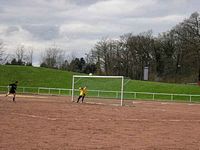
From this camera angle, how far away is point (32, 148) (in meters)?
12.2

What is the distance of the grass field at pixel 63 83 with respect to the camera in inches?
2156

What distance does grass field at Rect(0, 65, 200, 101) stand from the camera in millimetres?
54750

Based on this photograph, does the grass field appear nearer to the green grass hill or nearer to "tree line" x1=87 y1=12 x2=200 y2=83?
the green grass hill

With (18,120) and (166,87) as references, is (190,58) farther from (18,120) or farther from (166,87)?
(18,120)

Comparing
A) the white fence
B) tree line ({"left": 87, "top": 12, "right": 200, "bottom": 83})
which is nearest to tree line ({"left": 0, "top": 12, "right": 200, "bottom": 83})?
tree line ({"left": 87, "top": 12, "right": 200, "bottom": 83})

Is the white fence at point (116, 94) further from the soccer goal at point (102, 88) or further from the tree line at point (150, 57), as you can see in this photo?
the tree line at point (150, 57)

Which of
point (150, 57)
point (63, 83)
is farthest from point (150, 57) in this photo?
point (63, 83)

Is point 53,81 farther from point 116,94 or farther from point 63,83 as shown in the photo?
point 116,94

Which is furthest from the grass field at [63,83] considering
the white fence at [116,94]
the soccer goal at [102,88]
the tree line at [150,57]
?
the tree line at [150,57]

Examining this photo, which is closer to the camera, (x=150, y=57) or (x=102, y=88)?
(x=102, y=88)

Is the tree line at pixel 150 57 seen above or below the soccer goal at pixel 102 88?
above

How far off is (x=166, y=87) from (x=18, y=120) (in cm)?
4928

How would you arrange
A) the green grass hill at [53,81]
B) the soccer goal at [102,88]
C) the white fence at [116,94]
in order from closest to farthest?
the soccer goal at [102,88] < the white fence at [116,94] < the green grass hill at [53,81]

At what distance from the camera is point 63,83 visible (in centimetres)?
7288
